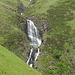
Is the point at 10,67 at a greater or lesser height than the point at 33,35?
greater

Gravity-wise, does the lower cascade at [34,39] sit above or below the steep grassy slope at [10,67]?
below

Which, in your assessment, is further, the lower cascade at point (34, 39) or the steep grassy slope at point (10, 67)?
the lower cascade at point (34, 39)

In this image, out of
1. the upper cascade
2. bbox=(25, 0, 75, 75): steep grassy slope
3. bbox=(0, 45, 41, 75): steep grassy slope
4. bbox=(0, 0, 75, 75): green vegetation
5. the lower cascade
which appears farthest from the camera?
the upper cascade

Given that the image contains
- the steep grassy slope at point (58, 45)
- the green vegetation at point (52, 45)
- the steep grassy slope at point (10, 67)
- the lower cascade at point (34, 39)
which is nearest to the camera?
the steep grassy slope at point (10, 67)

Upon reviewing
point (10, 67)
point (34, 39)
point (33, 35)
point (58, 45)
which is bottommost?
point (58, 45)

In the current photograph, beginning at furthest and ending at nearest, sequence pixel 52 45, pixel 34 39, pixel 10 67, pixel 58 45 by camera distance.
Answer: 1. pixel 34 39
2. pixel 52 45
3. pixel 58 45
4. pixel 10 67

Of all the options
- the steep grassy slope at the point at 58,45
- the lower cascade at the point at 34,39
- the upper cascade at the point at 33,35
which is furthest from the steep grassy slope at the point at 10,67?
the upper cascade at the point at 33,35

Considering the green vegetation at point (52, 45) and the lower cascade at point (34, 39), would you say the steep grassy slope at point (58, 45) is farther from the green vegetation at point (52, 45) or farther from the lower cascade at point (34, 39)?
the lower cascade at point (34, 39)

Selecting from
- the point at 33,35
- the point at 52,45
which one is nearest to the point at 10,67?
the point at 52,45

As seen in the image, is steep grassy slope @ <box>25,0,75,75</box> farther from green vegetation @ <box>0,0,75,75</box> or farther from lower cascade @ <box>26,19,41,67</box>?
lower cascade @ <box>26,19,41,67</box>

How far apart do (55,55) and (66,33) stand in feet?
102

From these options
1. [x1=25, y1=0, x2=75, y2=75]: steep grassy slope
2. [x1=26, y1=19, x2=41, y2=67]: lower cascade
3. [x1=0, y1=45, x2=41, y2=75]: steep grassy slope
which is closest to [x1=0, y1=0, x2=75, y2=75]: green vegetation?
[x1=25, y1=0, x2=75, y2=75]: steep grassy slope

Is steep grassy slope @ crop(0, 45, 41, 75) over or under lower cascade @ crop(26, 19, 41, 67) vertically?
over

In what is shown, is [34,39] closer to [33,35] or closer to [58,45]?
[33,35]
